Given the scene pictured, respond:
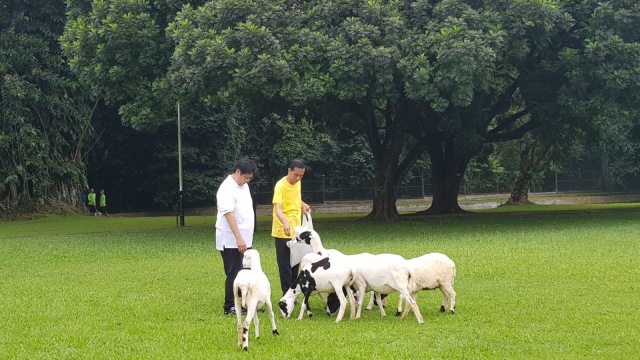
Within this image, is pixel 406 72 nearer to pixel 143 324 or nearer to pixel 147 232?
pixel 147 232

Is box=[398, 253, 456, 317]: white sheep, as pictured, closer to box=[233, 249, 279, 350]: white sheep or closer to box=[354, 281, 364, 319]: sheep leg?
box=[354, 281, 364, 319]: sheep leg

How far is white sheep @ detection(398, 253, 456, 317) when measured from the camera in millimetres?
11039

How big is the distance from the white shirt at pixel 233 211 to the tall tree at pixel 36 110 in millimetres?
30156

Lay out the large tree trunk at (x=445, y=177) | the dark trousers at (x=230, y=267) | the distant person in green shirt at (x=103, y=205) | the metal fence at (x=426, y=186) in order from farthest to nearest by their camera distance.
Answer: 1. the metal fence at (x=426, y=186)
2. the distant person in green shirt at (x=103, y=205)
3. the large tree trunk at (x=445, y=177)
4. the dark trousers at (x=230, y=267)

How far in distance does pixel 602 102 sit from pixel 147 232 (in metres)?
15.1

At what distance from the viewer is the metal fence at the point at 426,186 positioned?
5491cm

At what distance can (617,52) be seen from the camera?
26984 mm

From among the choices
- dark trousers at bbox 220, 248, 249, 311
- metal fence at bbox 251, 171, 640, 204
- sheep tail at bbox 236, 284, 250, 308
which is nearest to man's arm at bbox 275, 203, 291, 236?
dark trousers at bbox 220, 248, 249, 311

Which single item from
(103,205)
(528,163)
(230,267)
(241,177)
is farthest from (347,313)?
(528,163)

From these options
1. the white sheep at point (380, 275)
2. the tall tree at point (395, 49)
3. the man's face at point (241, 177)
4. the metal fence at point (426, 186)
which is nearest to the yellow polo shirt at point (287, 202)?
the man's face at point (241, 177)

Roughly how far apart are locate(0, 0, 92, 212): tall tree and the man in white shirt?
99.0 ft

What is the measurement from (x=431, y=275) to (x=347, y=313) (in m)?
1.34

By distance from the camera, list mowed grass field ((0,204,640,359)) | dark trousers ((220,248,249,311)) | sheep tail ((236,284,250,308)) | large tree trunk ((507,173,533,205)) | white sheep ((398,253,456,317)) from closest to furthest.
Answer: mowed grass field ((0,204,640,359)) → sheep tail ((236,284,250,308)) → white sheep ((398,253,456,317)) → dark trousers ((220,248,249,311)) → large tree trunk ((507,173,533,205))

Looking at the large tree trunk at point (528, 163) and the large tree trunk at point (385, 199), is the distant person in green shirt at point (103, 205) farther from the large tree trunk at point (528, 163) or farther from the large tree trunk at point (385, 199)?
the large tree trunk at point (528, 163)
